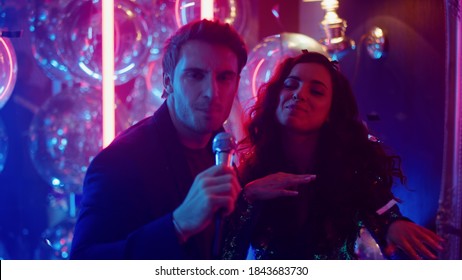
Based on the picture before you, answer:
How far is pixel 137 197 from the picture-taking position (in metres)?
1.39

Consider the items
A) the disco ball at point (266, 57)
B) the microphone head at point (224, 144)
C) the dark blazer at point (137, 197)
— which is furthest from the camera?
the disco ball at point (266, 57)

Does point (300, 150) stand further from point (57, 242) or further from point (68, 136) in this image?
point (57, 242)

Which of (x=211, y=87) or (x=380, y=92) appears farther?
(x=380, y=92)

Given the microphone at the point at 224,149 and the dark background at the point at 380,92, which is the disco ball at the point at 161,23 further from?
the microphone at the point at 224,149

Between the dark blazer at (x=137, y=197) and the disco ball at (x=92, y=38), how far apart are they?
0.82 feet

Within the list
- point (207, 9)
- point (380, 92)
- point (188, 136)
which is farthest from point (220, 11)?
point (380, 92)

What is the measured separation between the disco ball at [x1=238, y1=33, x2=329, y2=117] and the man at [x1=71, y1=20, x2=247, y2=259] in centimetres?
7

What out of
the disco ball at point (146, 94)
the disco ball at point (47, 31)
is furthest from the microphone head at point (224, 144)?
the disco ball at point (47, 31)

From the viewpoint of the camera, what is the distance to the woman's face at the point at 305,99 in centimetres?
148

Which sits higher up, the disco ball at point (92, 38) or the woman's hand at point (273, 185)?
the disco ball at point (92, 38)

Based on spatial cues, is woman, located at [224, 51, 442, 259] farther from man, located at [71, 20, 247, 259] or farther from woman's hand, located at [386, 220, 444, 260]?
man, located at [71, 20, 247, 259]

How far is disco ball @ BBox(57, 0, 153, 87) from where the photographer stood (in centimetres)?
158

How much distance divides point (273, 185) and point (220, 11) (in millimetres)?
573
